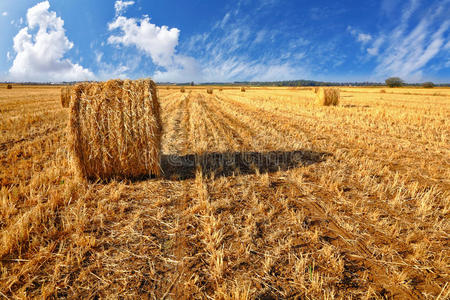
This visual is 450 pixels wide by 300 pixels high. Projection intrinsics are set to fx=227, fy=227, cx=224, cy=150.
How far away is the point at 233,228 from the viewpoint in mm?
3418

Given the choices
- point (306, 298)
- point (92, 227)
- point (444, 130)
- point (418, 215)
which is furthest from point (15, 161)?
point (444, 130)

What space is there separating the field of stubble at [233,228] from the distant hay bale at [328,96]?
41.7ft

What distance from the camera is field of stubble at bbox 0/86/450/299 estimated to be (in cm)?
246

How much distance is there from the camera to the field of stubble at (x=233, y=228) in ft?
8.07

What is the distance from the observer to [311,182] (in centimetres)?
504

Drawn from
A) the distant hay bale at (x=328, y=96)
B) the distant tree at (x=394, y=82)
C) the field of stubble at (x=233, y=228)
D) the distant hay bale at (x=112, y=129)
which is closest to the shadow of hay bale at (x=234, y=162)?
the field of stubble at (x=233, y=228)

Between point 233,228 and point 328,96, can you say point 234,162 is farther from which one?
point 328,96

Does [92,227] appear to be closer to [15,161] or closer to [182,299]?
[182,299]

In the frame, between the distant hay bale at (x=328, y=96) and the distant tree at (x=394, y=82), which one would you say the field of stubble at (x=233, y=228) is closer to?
the distant hay bale at (x=328, y=96)

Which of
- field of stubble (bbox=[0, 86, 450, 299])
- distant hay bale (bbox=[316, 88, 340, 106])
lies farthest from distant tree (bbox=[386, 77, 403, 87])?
field of stubble (bbox=[0, 86, 450, 299])

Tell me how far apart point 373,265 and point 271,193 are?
206 centimetres

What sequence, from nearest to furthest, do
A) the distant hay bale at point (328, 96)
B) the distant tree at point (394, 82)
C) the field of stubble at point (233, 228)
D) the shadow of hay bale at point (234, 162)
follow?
1. the field of stubble at point (233, 228)
2. the shadow of hay bale at point (234, 162)
3. the distant hay bale at point (328, 96)
4. the distant tree at point (394, 82)

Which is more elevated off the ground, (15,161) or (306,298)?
(15,161)

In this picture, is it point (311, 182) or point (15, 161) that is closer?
point (311, 182)
